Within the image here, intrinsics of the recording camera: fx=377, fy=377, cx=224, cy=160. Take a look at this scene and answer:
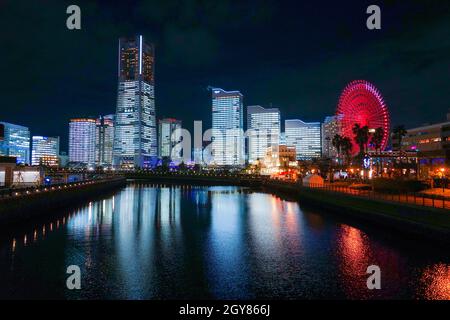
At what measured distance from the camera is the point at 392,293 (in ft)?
61.4

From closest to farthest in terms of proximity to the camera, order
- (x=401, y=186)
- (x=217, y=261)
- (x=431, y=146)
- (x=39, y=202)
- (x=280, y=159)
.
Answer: (x=217, y=261) → (x=39, y=202) → (x=401, y=186) → (x=431, y=146) → (x=280, y=159)

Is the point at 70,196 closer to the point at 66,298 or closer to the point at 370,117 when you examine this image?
the point at 66,298

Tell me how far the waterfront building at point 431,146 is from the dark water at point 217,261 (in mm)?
45844

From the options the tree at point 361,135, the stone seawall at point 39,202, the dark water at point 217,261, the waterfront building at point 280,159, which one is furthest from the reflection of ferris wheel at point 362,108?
the waterfront building at point 280,159


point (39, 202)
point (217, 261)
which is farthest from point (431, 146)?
point (217, 261)

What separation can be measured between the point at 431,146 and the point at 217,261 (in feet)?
456

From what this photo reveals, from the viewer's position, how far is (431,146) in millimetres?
140125

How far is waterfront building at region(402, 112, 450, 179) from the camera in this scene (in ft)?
252

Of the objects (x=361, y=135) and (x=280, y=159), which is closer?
(x=361, y=135)

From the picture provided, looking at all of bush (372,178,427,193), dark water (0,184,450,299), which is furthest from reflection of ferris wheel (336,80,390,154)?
dark water (0,184,450,299)

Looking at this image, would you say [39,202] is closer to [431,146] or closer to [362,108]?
[362,108]

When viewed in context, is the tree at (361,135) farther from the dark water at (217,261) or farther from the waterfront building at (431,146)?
the dark water at (217,261)

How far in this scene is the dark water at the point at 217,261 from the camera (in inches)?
752
